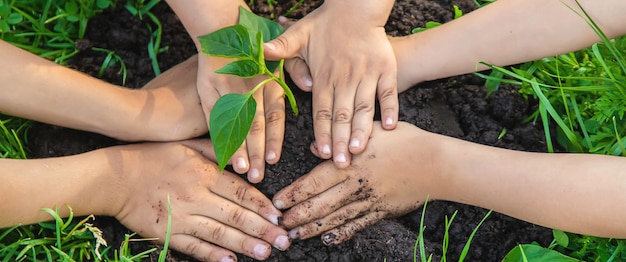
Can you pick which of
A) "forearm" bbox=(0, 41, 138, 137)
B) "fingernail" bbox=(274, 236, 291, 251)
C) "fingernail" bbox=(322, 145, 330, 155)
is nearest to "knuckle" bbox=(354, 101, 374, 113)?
"fingernail" bbox=(322, 145, 330, 155)

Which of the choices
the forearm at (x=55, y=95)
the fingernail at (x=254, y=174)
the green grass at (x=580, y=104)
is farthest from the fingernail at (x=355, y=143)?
the forearm at (x=55, y=95)

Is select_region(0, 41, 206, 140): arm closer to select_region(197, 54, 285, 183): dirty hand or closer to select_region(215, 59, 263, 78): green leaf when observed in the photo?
select_region(197, 54, 285, 183): dirty hand

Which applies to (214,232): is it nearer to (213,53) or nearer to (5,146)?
(213,53)

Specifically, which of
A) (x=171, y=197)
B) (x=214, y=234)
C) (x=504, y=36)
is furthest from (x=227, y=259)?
(x=504, y=36)

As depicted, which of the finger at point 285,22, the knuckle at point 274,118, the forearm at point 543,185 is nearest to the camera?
the forearm at point 543,185

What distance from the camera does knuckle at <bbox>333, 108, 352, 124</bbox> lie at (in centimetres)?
162

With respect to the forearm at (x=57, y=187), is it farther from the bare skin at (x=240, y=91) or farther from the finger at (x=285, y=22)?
the finger at (x=285, y=22)

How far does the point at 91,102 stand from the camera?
166 cm

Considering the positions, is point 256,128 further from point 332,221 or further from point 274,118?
point 332,221

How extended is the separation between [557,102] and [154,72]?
929 mm

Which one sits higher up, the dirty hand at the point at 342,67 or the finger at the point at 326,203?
the dirty hand at the point at 342,67

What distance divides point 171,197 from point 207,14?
1.30 ft

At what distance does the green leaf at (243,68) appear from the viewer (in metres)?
1.47

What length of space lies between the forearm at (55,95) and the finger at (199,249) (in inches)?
11.3
